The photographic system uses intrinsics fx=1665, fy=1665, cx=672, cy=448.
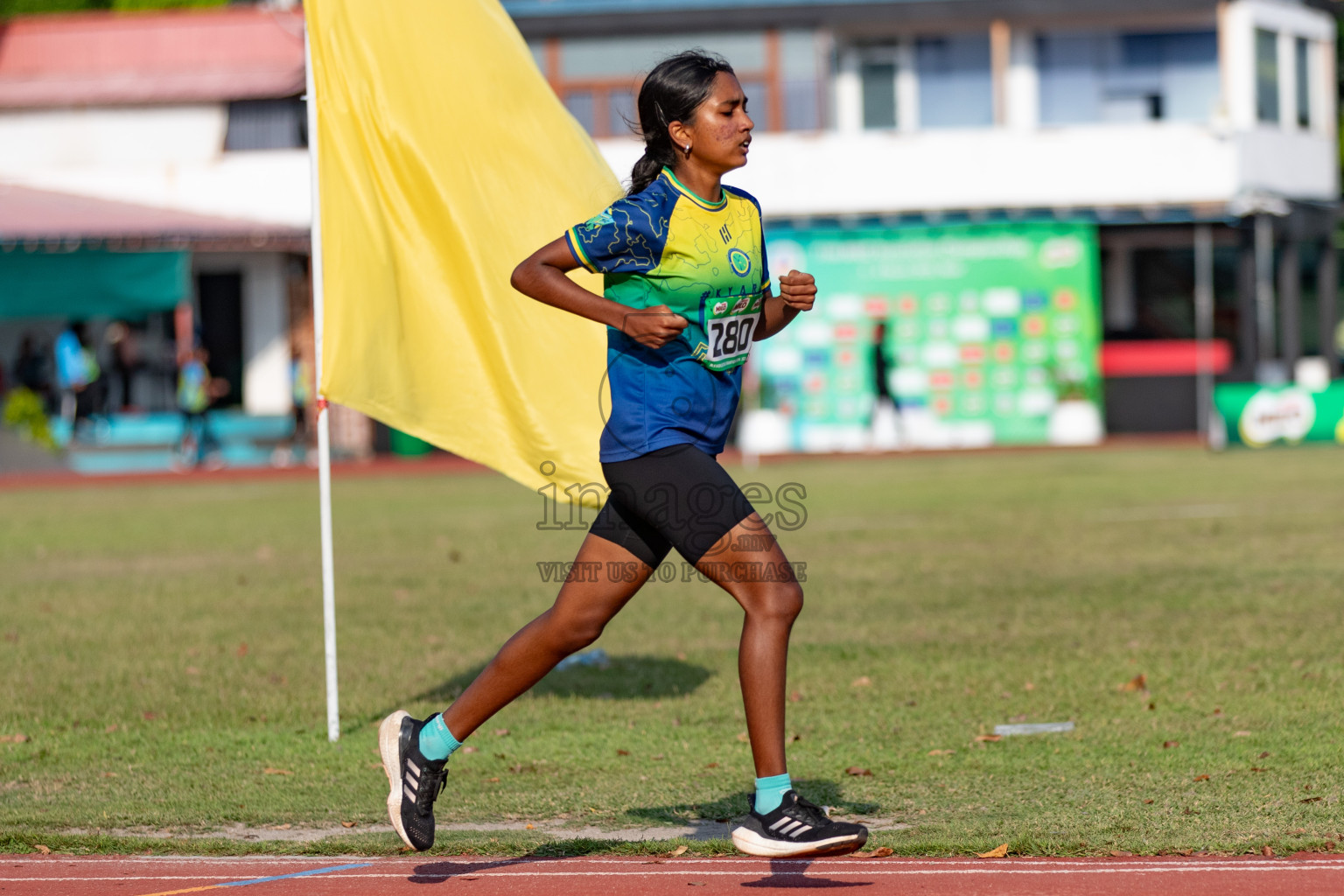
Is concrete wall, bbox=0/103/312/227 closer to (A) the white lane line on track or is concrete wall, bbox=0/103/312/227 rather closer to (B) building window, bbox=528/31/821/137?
(B) building window, bbox=528/31/821/137

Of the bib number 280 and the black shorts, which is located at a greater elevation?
the bib number 280

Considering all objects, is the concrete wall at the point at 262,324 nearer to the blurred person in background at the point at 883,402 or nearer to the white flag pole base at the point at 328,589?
the blurred person in background at the point at 883,402

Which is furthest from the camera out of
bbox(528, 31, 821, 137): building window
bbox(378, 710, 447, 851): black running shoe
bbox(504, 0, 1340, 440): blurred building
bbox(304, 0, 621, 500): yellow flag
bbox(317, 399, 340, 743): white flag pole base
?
bbox(528, 31, 821, 137): building window

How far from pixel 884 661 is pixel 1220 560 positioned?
4.73m

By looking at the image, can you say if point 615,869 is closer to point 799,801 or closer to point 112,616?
point 799,801

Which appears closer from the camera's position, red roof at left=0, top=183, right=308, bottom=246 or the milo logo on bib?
the milo logo on bib

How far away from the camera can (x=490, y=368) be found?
281 inches

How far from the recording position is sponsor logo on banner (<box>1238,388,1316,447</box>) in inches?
1055

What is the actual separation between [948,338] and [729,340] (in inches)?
1096

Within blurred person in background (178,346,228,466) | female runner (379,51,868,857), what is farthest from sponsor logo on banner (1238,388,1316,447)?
female runner (379,51,868,857)

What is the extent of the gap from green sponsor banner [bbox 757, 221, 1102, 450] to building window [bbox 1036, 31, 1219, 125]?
4.15 meters

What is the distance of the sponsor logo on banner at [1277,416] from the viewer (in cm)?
2680

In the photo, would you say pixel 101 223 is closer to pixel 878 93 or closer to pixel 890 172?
pixel 890 172

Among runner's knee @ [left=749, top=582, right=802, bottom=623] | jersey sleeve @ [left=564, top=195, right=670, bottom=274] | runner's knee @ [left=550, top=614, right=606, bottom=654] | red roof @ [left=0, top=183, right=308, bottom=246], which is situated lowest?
runner's knee @ [left=550, top=614, right=606, bottom=654]
